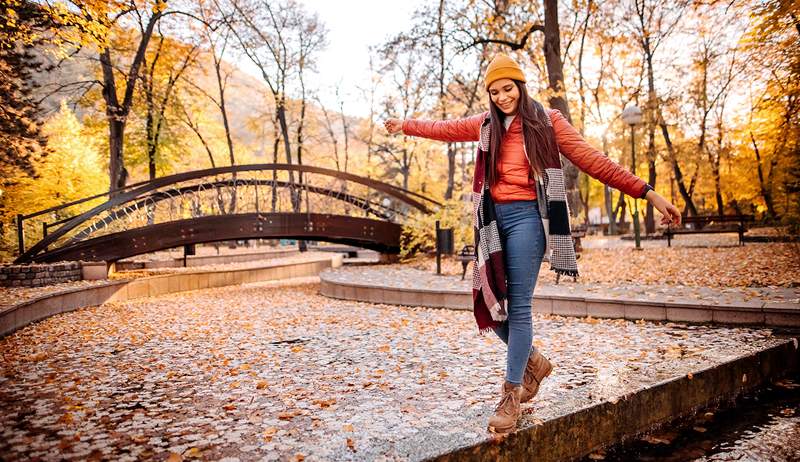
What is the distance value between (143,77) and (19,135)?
43.4ft

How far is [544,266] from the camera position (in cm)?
1105

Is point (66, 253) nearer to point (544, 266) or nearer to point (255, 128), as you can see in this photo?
point (544, 266)

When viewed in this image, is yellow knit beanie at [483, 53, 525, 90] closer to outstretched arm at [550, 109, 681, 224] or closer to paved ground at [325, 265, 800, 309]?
outstretched arm at [550, 109, 681, 224]

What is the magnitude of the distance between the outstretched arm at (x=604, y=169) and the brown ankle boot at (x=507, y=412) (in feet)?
4.05

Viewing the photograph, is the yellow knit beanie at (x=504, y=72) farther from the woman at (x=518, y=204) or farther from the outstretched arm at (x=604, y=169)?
the outstretched arm at (x=604, y=169)

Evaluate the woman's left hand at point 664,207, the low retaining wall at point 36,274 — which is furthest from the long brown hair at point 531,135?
the low retaining wall at point 36,274

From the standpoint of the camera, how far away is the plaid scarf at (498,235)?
261 cm

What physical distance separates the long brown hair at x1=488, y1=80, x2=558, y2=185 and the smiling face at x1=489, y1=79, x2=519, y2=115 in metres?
0.03

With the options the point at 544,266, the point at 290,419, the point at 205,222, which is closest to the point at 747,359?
the point at 290,419

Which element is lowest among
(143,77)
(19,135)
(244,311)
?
(244,311)

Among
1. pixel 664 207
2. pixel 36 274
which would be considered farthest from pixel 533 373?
pixel 36 274

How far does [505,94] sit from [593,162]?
2.02 ft

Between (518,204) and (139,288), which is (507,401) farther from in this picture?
(139,288)

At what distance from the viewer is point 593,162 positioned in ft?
8.54
